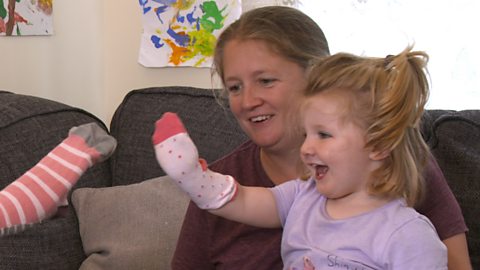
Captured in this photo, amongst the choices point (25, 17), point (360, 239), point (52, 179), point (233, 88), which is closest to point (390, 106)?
point (360, 239)

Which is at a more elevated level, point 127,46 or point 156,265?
point 127,46

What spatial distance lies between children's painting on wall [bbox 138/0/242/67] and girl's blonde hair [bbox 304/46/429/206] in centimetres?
140

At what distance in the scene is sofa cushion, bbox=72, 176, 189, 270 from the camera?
5.91 ft

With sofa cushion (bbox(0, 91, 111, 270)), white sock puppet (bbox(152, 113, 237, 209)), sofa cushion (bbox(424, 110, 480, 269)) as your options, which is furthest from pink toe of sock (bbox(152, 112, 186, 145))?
sofa cushion (bbox(424, 110, 480, 269))

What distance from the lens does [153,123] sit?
2.13 meters

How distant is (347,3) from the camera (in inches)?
91.0

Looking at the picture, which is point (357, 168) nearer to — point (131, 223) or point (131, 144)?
point (131, 223)

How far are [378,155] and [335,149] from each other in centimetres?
8

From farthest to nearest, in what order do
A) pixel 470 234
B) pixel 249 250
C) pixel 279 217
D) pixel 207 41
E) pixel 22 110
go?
pixel 207 41 < pixel 22 110 < pixel 470 234 < pixel 249 250 < pixel 279 217

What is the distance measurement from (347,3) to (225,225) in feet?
3.98

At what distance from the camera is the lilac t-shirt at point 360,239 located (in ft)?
3.38

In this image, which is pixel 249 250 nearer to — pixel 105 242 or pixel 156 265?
pixel 156 265

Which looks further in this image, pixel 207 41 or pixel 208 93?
pixel 207 41

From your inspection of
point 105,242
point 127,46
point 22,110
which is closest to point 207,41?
point 127,46
